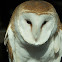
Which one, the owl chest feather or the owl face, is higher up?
the owl face

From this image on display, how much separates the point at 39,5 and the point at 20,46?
0.34 meters

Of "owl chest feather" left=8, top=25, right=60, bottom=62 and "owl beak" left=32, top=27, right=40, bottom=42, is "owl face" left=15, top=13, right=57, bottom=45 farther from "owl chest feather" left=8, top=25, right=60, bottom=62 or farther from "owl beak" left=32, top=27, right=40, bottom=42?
"owl chest feather" left=8, top=25, right=60, bottom=62

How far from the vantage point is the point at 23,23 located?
1128 millimetres

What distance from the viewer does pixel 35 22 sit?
1079mm

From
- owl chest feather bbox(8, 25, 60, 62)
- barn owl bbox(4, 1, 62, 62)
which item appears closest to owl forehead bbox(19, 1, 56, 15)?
barn owl bbox(4, 1, 62, 62)

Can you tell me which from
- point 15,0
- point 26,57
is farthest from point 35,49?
point 15,0

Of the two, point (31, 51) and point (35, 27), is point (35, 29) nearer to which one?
point (35, 27)

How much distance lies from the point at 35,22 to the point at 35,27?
28 millimetres

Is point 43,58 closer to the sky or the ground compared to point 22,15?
closer to the ground

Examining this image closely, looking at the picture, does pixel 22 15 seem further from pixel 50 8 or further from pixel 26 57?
pixel 26 57

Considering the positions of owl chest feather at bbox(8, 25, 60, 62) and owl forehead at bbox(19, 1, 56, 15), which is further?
owl chest feather at bbox(8, 25, 60, 62)

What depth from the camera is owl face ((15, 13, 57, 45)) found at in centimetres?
108

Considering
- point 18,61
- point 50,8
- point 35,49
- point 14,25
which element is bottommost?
point 18,61

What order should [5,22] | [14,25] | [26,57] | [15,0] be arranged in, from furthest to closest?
1. [5,22]
2. [15,0]
3. [26,57]
4. [14,25]
